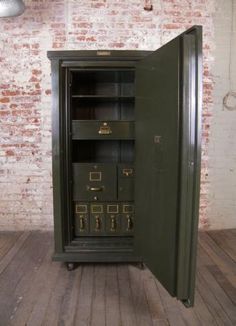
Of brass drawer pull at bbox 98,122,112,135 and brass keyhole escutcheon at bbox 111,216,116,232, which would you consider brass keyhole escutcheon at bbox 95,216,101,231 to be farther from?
brass drawer pull at bbox 98,122,112,135

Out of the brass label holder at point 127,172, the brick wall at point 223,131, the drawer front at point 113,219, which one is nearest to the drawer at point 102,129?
the brass label holder at point 127,172

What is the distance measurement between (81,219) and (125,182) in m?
0.49

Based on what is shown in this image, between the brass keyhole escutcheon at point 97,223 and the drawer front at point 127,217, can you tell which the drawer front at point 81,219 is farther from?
the drawer front at point 127,217

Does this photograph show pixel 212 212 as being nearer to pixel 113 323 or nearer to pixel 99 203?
pixel 99 203

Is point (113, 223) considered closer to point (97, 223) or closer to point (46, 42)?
point (97, 223)

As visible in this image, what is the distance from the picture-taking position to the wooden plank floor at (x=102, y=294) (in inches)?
70.8

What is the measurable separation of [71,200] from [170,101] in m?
1.26

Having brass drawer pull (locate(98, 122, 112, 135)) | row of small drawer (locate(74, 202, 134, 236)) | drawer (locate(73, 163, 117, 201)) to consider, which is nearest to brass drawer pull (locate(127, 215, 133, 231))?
row of small drawer (locate(74, 202, 134, 236))

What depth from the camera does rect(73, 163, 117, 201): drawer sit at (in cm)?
243

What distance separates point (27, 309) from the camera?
188cm

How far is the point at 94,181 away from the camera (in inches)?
96.1

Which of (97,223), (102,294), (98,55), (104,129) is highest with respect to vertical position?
(98,55)

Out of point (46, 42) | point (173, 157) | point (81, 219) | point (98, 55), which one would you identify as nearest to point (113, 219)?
point (81, 219)

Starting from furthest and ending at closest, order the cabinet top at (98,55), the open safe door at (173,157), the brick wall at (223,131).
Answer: the brick wall at (223,131), the cabinet top at (98,55), the open safe door at (173,157)
